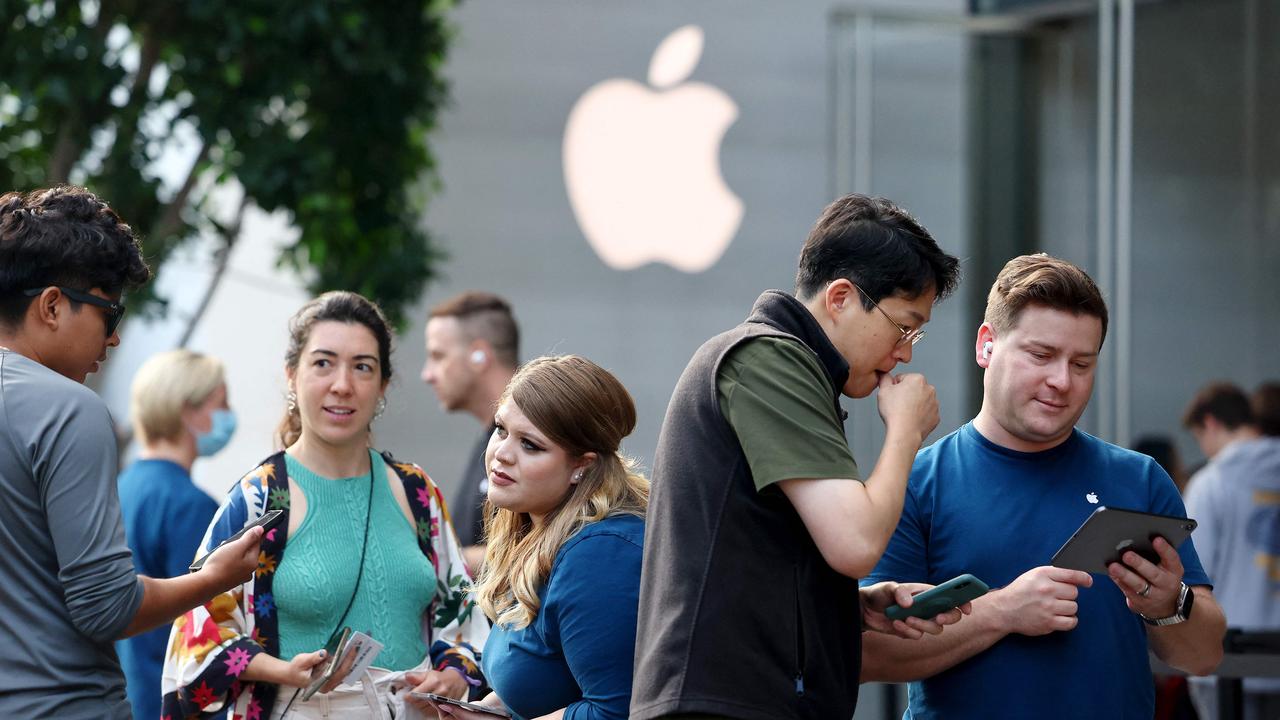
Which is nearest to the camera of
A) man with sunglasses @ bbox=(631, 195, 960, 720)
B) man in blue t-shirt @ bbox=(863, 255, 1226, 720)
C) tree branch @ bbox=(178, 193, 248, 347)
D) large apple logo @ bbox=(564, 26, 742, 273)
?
man with sunglasses @ bbox=(631, 195, 960, 720)

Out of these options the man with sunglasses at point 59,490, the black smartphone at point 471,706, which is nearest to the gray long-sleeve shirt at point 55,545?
the man with sunglasses at point 59,490

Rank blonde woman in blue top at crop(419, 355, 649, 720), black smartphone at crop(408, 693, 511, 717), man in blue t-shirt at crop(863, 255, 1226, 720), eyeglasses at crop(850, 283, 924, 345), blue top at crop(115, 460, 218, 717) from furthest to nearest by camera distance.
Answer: blue top at crop(115, 460, 218, 717)
black smartphone at crop(408, 693, 511, 717)
man in blue t-shirt at crop(863, 255, 1226, 720)
blonde woman in blue top at crop(419, 355, 649, 720)
eyeglasses at crop(850, 283, 924, 345)

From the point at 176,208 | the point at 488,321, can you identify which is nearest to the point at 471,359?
the point at 488,321

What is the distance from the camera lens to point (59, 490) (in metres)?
2.08

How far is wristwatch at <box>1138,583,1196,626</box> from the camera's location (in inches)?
91.0

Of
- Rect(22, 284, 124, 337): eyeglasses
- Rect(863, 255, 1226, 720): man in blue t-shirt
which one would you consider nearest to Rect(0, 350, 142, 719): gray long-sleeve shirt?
Rect(22, 284, 124, 337): eyeglasses

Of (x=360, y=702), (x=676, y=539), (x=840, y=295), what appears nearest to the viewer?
(x=676, y=539)

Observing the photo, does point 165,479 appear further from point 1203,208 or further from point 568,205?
point 1203,208

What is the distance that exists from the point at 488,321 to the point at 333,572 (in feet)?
5.34

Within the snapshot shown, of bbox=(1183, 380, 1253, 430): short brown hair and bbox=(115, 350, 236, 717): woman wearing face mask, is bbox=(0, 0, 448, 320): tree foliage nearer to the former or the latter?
bbox=(115, 350, 236, 717): woman wearing face mask

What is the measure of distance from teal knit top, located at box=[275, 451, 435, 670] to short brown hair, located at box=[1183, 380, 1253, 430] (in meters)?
3.92

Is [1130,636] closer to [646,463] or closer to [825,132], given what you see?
[646,463]

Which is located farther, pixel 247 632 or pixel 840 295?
pixel 247 632

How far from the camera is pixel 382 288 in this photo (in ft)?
18.0
